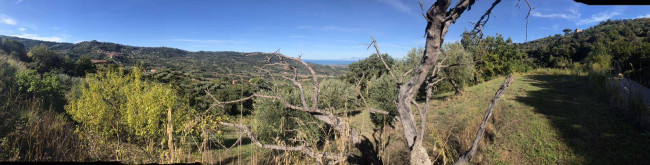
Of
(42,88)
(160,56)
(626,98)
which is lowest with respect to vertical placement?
(42,88)

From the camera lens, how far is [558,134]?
7.31 metres

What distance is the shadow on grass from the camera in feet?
18.7

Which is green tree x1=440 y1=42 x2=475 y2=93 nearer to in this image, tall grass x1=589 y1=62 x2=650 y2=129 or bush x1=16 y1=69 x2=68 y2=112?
tall grass x1=589 y1=62 x2=650 y2=129

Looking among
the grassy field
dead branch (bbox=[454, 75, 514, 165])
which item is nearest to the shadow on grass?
the grassy field

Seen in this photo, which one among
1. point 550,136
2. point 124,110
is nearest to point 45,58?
point 124,110

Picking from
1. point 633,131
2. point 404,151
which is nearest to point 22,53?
point 404,151

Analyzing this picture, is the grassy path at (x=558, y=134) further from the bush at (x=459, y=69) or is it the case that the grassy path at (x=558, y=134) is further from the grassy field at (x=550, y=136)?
the bush at (x=459, y=69)

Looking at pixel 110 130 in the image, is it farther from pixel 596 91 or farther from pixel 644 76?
pixel 644 76

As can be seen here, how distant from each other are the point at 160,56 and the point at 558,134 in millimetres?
112019

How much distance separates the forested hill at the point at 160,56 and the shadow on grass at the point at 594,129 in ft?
189

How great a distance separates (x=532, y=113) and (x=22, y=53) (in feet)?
225

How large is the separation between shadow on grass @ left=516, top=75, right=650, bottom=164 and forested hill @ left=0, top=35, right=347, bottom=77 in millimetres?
57530

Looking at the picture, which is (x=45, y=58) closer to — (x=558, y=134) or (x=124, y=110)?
(x=124, y=110)

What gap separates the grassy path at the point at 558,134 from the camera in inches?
233
